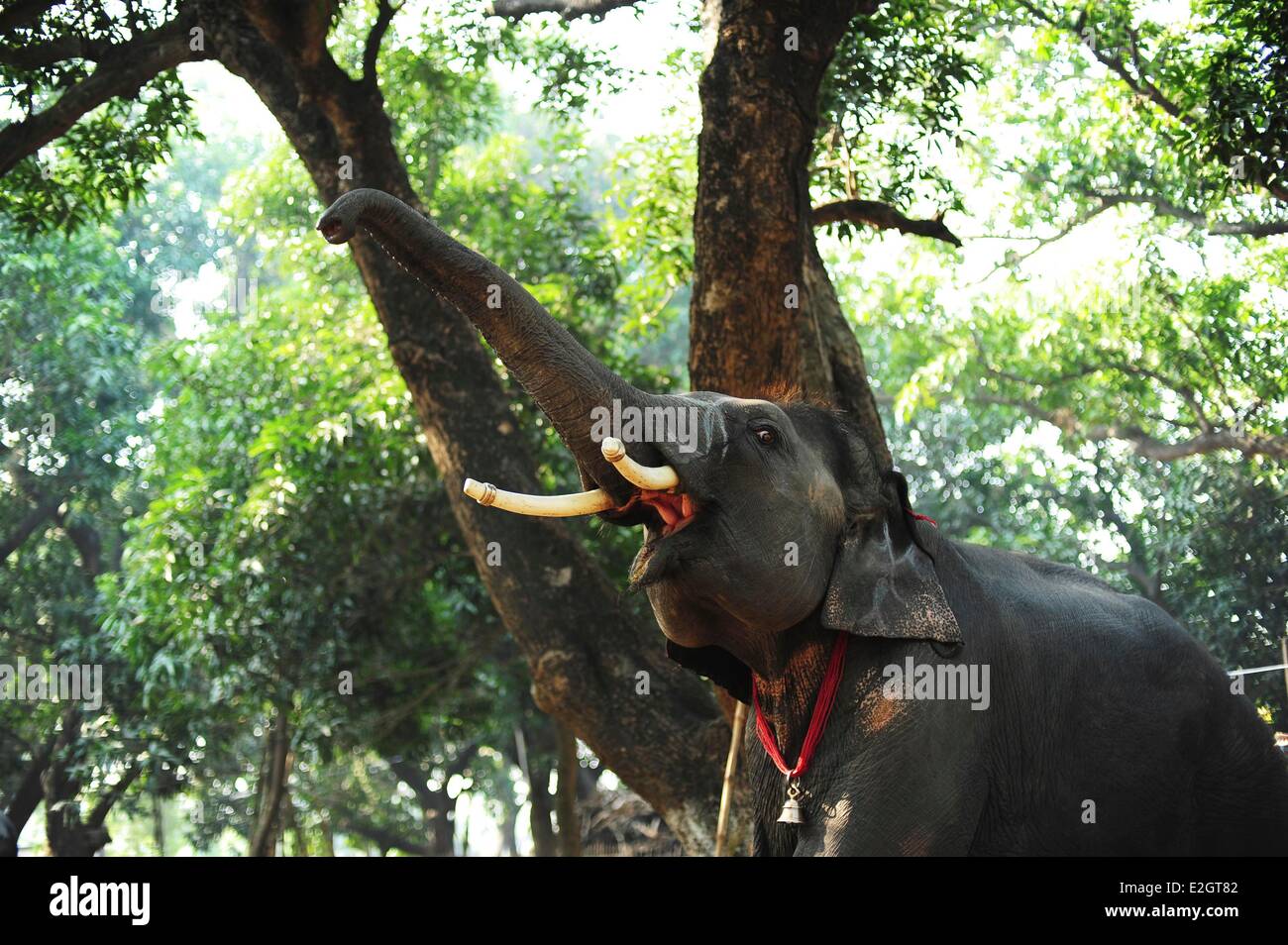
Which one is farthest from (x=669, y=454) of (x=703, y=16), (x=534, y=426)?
(x=534, y=426)

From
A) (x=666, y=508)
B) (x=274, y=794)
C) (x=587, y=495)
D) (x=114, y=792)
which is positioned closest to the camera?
(x=587, y=495)

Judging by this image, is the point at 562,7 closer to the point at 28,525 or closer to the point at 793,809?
the point at 793,809

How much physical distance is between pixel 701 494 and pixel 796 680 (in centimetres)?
70

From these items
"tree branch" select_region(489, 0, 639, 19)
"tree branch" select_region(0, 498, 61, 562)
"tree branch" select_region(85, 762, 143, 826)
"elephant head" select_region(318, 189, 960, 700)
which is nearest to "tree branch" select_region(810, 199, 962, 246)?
"tree branch" select_region(489, 0, 639, 19)

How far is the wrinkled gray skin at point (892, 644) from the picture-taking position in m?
3.49

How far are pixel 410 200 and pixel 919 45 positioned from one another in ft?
10.1

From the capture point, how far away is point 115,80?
8.05m

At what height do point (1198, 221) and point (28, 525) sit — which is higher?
point (1198, 221)

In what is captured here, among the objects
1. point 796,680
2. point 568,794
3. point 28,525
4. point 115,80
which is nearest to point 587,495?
point 796,680

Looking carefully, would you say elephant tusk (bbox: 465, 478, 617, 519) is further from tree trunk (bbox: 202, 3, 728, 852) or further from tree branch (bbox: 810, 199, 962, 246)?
tree trunk (bbox: 202, 3, 728, 852)

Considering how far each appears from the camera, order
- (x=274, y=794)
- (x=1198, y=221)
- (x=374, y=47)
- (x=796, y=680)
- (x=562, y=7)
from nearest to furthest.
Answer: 1. (x=796, y=680)
2. (x=562, y=7)
3. (x=374, y=47)
4. (x=1198, y=221)
5. (x=274, y=794)

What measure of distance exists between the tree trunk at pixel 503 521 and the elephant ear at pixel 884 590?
3.59 meters

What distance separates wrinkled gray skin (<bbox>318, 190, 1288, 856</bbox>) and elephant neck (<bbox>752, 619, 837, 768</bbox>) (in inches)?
0.5
